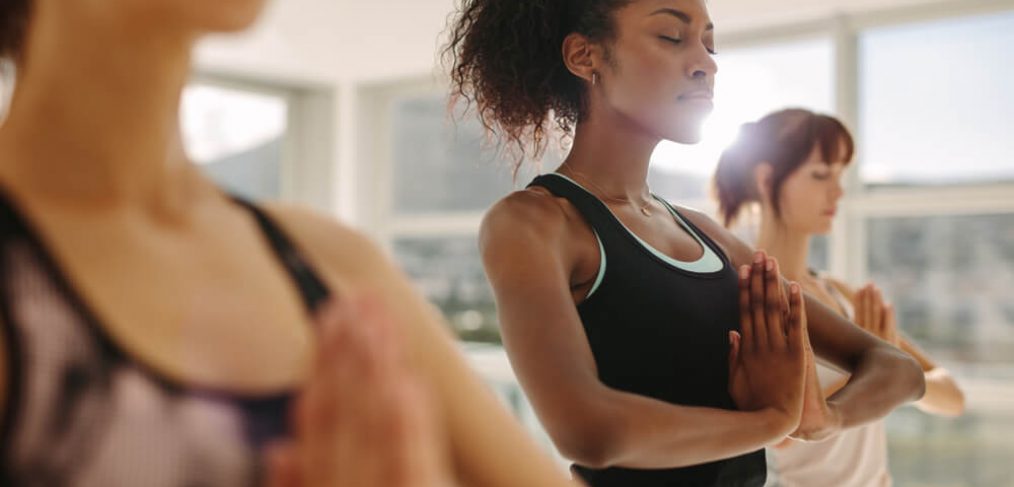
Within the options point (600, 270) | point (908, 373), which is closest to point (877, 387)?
point (908, 373)

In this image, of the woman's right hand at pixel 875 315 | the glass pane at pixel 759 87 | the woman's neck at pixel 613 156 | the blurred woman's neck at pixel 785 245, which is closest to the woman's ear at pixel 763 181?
the blurred woman's neck at pixel 785 245

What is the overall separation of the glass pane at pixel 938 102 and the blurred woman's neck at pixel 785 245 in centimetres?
207

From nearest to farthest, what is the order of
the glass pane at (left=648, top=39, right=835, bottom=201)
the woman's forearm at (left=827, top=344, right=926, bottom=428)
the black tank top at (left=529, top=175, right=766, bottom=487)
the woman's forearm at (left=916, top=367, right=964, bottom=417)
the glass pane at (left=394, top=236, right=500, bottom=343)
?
1. the black tank top at (left=529, top=175, right=766, bottom=487)
2. the woman's forearm at (left=827, top=344, right=926, bottom=428)
3. the woman's forearm at (left=916, top=367, right=964, bottom=417)
4. the glass pane at (left=648, top=39, right=835, bottom=201)
5. the glass pane at (left=394, top=236, right=500, bottom=343)

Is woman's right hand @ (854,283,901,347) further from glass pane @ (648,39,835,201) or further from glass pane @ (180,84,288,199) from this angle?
glass pane @ (180,84,288,199)

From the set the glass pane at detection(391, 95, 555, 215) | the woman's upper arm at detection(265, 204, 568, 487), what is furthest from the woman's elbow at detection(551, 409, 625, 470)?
the glass pane at detection(391, 95, 555, 215)

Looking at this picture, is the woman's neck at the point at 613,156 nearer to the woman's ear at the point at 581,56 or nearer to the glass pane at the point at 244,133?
→ the woman's ear at the point at 581,56

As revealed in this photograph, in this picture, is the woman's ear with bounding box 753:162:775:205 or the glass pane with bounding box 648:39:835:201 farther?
A: the glass pane with bounding box 648:39:835:201

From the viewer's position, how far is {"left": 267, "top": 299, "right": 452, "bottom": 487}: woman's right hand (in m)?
0.33

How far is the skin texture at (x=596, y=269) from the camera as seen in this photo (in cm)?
84

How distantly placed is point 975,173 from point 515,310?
3.22 m

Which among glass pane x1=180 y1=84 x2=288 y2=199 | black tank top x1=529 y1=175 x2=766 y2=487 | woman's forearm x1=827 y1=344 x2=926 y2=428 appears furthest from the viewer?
glass pane x1=180 y1=84 x2=288 y2=199

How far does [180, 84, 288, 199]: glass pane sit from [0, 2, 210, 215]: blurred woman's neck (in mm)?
4161

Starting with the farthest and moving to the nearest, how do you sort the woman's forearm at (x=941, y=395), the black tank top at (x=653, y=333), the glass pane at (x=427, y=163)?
the glass pane at (x=427, y=163), the woman's forearm at (x=941, y=395), the black tank top at (x=653, y=333)

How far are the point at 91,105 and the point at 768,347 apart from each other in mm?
698
